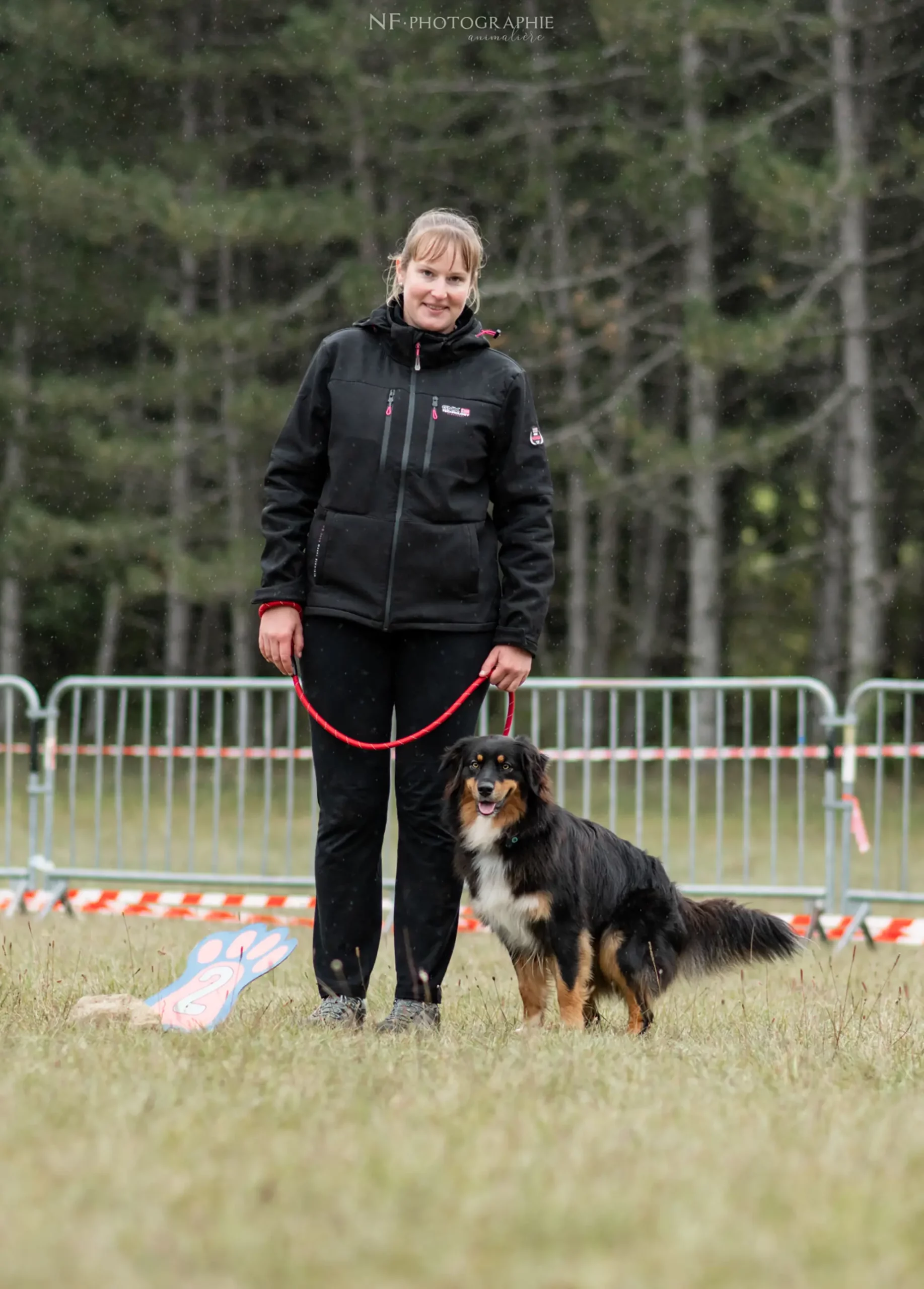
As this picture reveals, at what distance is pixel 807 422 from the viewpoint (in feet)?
60.1

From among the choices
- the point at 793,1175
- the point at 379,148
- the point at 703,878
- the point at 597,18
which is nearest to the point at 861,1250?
the point at 793,1175

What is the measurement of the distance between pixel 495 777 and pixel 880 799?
4.46 m

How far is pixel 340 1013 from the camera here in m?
4.92

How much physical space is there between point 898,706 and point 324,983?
59.1ft

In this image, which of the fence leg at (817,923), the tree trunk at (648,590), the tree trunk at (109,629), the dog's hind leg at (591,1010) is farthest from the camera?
the tree trunk at (109,629)

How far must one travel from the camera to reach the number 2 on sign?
15.9 ft

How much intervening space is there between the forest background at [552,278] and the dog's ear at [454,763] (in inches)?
497

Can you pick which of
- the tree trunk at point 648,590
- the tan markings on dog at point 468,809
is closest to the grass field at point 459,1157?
the tan markings on dog at point 468,809

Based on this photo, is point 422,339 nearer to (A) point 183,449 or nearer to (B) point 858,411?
(B) point 858,411

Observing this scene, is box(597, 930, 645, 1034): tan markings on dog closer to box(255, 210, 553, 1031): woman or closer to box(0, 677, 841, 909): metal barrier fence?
box(255, 210, 553, 1031): woman

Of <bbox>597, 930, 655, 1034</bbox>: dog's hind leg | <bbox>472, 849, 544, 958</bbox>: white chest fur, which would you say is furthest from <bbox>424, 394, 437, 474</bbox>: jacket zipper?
<bbox>597, 930, 655, 1034</bbox>: dog's hind leg

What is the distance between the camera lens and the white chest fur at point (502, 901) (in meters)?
5.14

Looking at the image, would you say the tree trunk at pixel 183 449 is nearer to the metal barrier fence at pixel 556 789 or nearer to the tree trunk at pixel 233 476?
the tree trunk at pixel 233 476

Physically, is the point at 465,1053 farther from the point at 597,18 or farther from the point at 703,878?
the point at 597,18
